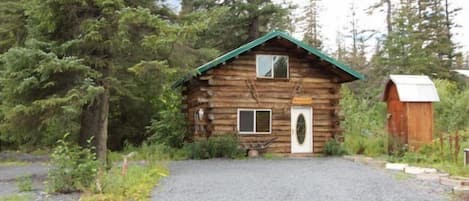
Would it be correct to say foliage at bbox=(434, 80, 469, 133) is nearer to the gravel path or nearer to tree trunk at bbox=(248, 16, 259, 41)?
tree trunk at bbox=(248, 16, 259, 41)

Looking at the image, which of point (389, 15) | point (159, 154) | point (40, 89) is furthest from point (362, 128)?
point (389, 15)

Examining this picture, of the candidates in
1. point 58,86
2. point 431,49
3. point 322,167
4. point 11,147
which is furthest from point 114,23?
point 431,49

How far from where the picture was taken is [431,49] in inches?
1115

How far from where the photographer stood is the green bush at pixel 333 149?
1569 centimetres

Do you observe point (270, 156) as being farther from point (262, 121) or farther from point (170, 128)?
point (170, 128)

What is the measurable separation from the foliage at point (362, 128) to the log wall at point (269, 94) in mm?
1012

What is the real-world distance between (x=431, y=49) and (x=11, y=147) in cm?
2401

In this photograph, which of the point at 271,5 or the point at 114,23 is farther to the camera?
the point at 271,5

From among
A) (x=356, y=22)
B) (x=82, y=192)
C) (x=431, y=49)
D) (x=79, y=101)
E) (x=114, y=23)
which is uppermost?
(x=356, y=22)

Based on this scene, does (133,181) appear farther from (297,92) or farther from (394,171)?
(297,92)

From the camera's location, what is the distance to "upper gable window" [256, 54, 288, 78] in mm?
15914

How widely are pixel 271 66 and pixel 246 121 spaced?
6.90ft

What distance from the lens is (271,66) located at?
15992mm

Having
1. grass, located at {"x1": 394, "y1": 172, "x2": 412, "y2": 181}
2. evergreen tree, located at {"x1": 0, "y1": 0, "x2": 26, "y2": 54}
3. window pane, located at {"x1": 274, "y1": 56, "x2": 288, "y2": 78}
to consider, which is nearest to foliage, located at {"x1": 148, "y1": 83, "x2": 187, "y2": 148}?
window pane, located at {"x1": 274, "y1": 56, "x2": 288, "y2": 78}
